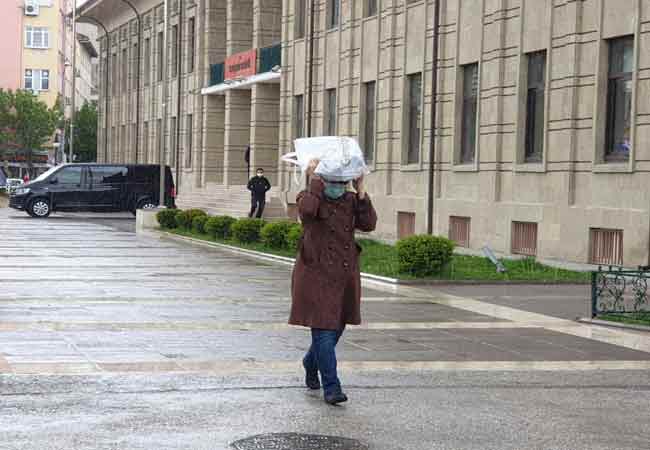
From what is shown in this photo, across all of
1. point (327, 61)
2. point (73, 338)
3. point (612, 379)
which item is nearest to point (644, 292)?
point (612, 379)

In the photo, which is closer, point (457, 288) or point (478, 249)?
point (457, 288)

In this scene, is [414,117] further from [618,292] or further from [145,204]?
[145,204]

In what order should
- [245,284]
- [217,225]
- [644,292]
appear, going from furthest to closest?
[217,225], [245,284], [644,292]

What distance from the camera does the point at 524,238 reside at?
26875mm

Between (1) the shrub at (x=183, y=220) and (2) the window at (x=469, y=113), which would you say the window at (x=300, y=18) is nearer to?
(1) the shrub at (x=183, y=220)

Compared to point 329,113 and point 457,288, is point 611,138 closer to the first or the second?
point 457,288

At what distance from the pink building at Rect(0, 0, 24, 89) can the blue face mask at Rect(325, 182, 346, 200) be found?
4023 inches

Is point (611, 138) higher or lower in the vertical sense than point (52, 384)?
higher

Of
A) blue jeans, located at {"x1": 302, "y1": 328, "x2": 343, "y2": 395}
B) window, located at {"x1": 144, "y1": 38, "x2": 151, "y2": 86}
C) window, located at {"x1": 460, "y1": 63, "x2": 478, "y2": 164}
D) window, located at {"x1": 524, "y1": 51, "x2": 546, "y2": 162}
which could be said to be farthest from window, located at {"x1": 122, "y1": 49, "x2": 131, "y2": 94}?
blue jeans, located at {"x1": 302, "y1": 328, "x2": 343, "y2": 395}

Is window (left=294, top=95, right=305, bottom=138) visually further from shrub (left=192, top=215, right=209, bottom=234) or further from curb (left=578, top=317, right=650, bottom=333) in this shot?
curb (left=578, top=317, right=650, bottom=333)

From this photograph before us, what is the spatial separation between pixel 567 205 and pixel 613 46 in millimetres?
3051

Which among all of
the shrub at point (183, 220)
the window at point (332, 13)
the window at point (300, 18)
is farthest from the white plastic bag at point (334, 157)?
the window at point (300, 18)

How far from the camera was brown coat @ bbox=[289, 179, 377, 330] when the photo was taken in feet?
29.8

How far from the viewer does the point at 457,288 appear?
2008 cm
